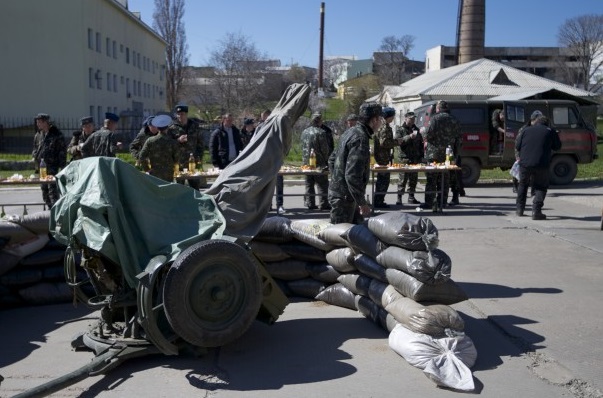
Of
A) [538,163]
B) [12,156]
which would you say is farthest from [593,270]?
[12,156]

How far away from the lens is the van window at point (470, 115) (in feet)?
57.2

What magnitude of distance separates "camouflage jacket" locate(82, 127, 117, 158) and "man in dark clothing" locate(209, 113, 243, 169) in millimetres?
1901

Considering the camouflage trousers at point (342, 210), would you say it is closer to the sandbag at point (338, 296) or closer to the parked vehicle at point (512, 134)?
the sandbag at point (338, 296)

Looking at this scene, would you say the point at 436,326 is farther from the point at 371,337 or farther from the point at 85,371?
the point at 85,371

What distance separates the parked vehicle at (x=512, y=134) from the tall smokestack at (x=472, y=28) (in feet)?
105

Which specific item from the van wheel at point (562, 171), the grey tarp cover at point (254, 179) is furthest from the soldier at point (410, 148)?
the grey tarp cover at point (254, 179)

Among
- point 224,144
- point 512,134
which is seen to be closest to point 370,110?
point 224,144

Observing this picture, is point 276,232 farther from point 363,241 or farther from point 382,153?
point 382,153

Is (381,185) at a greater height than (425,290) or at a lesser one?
greater

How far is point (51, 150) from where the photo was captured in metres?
12.3

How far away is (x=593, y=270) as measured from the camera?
800 cm

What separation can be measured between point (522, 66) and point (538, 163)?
3338 inches

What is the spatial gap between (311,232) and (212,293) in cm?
196

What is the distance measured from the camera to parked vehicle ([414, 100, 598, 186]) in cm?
1722
